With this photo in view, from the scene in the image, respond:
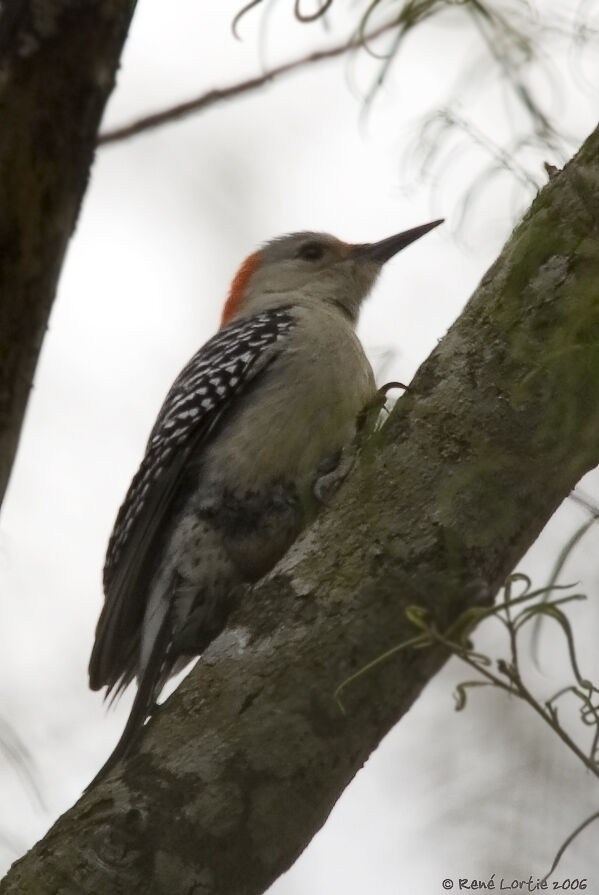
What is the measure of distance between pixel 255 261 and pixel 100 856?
16.3 feet

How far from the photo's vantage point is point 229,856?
2840 millimetres

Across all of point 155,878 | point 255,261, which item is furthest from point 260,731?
point 255,261

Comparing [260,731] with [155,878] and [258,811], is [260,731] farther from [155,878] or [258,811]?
[155,878]

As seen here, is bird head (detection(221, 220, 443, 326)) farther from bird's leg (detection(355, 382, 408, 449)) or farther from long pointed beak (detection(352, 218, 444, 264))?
bird's leg (detection(355, 382, 408, 449))

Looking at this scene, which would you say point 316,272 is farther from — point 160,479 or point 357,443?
point 357,443

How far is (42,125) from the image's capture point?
257cm

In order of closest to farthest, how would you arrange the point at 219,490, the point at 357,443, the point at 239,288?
1. the point at 357,443
2. the point at 219,490
3. the point at 239,288

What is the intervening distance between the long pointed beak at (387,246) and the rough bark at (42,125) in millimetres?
4123

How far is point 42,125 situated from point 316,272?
4246 mm

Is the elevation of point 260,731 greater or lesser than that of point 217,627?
lesser

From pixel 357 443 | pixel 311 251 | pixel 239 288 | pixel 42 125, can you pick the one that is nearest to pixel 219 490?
pixel 357 443

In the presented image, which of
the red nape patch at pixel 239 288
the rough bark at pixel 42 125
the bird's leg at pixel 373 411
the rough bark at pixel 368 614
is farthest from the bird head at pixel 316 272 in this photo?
the rough bark at pixel 42 125

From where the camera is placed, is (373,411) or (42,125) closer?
(42,125)

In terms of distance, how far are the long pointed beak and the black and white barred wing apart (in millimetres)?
1220
